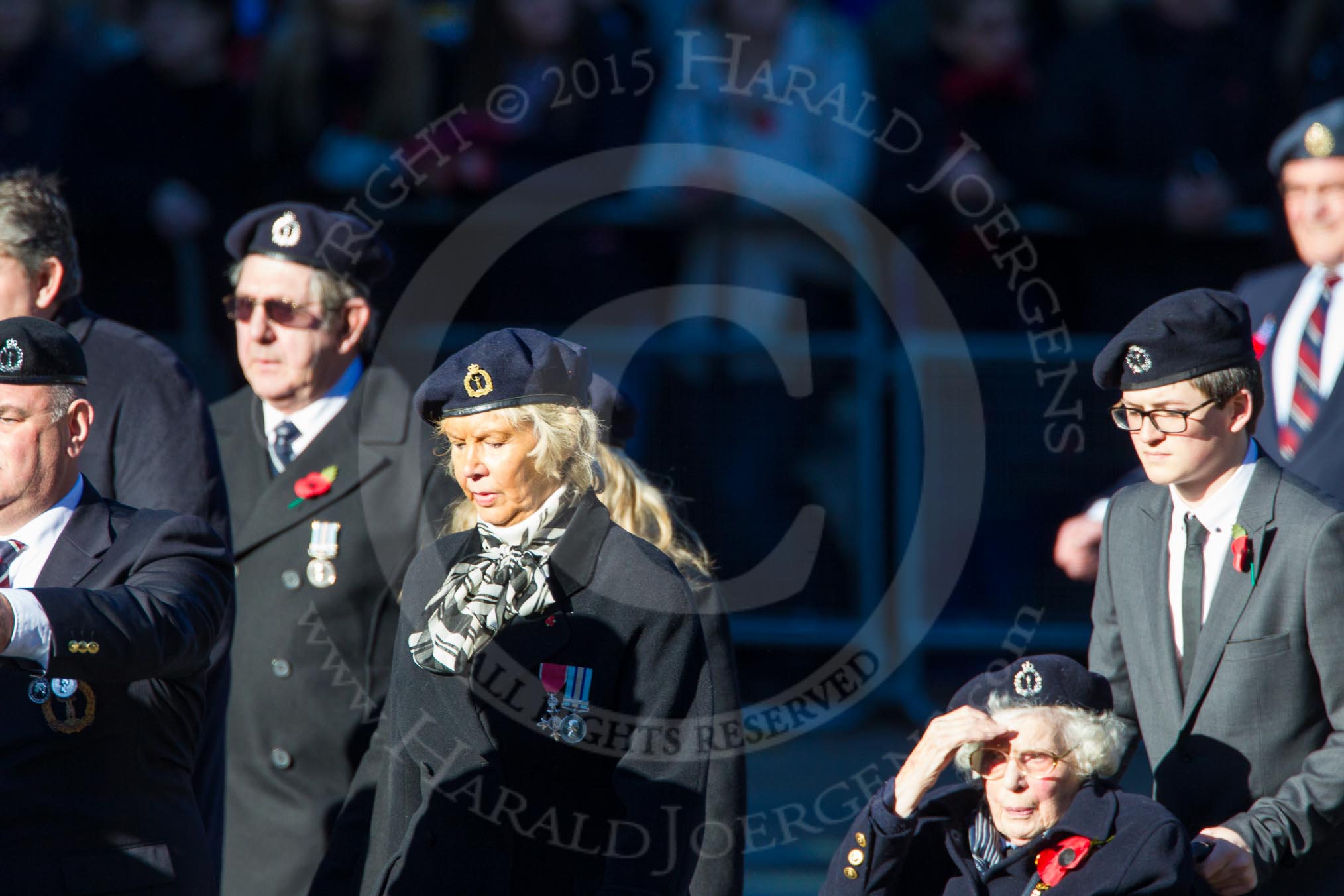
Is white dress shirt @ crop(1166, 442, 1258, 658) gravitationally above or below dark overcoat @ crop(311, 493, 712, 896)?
above

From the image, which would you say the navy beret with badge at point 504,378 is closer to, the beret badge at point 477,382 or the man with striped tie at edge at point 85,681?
the beret badge at point 477,382

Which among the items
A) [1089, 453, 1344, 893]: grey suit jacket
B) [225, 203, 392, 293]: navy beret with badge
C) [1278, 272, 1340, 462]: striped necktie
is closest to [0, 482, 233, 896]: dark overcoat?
[225, 203, 392, 293]: navy beret with badge

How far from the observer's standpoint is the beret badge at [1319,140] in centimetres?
494

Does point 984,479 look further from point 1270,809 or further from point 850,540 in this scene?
point 1270,809

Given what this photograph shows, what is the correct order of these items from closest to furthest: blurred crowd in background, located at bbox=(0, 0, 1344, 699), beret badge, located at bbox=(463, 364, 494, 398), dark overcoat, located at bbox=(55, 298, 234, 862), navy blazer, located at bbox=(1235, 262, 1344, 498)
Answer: beret badge, located at bbox=(463, 364, 494, 398) < dark overcoat, located at bbox=(55, 298, 234, 862) < navy blazer, located at bbox=(1235, 262, 1344, 498) < blurred crowd in background, located at bbox=(0, 0, 1344, 699)

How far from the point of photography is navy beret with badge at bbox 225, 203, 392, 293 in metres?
4.80

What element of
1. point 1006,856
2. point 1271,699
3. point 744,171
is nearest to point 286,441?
A: point 1006,856

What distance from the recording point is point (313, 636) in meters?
4.50

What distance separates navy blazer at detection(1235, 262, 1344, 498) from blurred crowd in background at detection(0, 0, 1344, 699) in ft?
5.63

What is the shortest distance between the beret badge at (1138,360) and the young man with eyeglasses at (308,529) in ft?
5.42

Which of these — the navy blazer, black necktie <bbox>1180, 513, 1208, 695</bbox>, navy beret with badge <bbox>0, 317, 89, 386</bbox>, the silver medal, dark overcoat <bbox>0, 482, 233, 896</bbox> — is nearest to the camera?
dark overcoat <bbox>0, 482, 233, 896</bbox>

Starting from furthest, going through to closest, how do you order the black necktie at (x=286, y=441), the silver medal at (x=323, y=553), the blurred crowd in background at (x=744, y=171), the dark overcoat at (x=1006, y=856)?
the blurred crowd in background at (x=744, y=171) < the black necktie at (x=286, y=441) < the silver medal at (x=323, y=553) < the dark overcoat at (x=1006, y=856)

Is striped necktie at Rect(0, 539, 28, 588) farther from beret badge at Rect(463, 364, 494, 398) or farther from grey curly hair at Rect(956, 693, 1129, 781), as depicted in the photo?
grey curly hair at Rect(956, 693, 1129, 781)

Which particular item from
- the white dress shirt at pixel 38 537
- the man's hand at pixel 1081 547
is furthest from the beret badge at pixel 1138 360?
the white dress shirt at pixel 38 537
